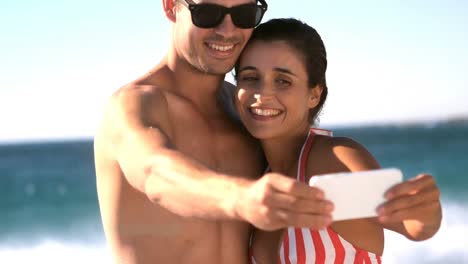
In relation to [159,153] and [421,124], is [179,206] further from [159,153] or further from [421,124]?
[421,124]

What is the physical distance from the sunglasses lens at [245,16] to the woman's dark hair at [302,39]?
0.04 meters

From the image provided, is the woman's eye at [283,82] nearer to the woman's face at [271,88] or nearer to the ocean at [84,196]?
the woman's face at [271,88]

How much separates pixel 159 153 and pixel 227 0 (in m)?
1.11

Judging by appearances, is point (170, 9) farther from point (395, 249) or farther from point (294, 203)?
point (395, 249)

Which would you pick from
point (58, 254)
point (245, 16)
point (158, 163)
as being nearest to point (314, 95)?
point (245, 16)

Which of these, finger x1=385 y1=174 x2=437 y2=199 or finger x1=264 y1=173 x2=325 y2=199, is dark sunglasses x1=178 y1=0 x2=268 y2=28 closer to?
finger x1=385 y1=174 x2=437 y2=199

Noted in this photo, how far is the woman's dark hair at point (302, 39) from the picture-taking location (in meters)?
3.18

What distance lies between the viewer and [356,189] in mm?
2006

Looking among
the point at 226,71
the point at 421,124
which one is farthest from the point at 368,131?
the point at 226,71

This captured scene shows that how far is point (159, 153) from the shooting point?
7.88 ft

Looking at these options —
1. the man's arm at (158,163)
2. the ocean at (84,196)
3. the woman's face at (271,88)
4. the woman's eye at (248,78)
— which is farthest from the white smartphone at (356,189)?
the ocean at (84,196)

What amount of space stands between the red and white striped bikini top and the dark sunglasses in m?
0.89

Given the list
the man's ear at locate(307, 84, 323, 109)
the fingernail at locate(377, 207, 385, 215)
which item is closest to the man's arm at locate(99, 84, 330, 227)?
the fingernail at locate(377, 207, 385, 215)

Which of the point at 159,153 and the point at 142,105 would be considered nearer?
the point at 159,153
